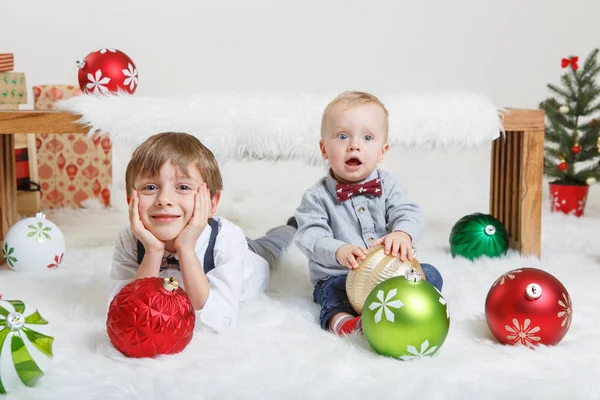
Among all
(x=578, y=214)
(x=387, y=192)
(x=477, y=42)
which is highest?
(x=477, y=42)

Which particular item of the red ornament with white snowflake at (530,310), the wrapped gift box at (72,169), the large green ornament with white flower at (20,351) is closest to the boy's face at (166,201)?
the large green ornament with white flower at (20,351)

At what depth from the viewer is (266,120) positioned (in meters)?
1.74

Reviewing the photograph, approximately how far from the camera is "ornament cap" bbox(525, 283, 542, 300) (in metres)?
1.19

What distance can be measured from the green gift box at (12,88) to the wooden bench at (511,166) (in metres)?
0.16

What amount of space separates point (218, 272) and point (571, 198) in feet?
5.92

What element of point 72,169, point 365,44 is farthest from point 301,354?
point 365,44

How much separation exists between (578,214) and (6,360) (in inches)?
88.6

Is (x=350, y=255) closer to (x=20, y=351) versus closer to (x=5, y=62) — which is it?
(x=20, y=351)

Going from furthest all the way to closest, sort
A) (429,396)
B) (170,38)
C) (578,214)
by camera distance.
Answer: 1. (170,38)
2. (578,214)
3. (429,396)

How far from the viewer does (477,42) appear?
3.49 meters

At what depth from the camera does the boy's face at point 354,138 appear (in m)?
1.46

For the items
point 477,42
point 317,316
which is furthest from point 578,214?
point 317,316

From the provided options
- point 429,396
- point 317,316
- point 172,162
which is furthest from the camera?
point 317,316

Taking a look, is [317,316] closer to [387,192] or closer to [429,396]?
[387,192]
